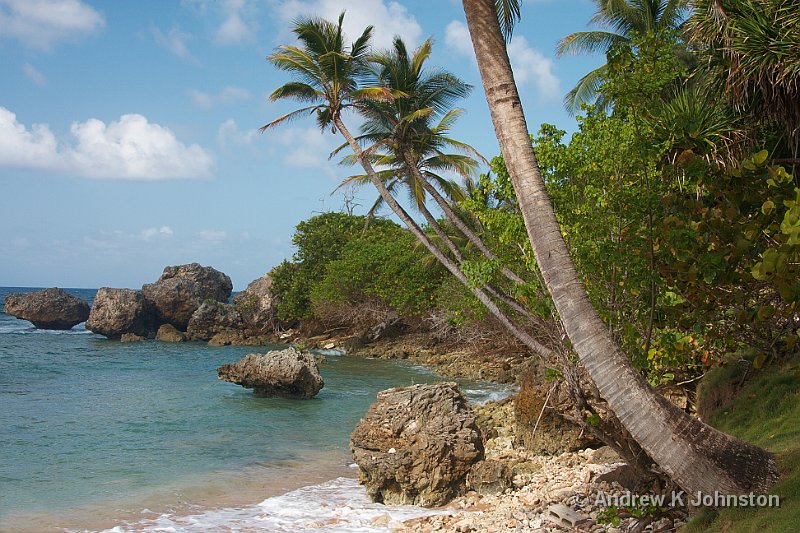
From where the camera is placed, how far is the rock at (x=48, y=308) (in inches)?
1794

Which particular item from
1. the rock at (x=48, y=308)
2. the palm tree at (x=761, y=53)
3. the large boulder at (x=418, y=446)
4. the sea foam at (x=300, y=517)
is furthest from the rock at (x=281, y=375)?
the rock at (x=48, y=308)

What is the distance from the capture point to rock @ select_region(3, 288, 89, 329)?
4556cm

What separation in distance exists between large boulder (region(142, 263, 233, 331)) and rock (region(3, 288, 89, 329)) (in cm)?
772

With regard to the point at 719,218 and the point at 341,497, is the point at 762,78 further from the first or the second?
the point at 341,497

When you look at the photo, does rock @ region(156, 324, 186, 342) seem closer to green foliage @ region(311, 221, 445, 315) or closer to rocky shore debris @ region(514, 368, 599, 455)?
green foliage @ region(311, 221, 445, 315)

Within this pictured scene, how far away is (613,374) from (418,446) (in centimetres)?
510

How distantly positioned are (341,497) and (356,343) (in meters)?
21.9

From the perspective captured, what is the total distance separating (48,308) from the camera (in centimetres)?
4644

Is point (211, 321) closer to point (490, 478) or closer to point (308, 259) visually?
point (308, 259)

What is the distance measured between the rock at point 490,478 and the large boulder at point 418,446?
0.45 ft

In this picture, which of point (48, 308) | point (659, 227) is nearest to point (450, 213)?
point (659, 227)

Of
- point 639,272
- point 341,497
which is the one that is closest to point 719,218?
point 639,272

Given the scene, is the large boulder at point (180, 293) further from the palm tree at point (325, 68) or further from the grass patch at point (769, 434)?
the grass patch at point (769, 434)

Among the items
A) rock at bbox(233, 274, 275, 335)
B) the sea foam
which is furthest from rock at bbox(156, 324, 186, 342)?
the sea foam
